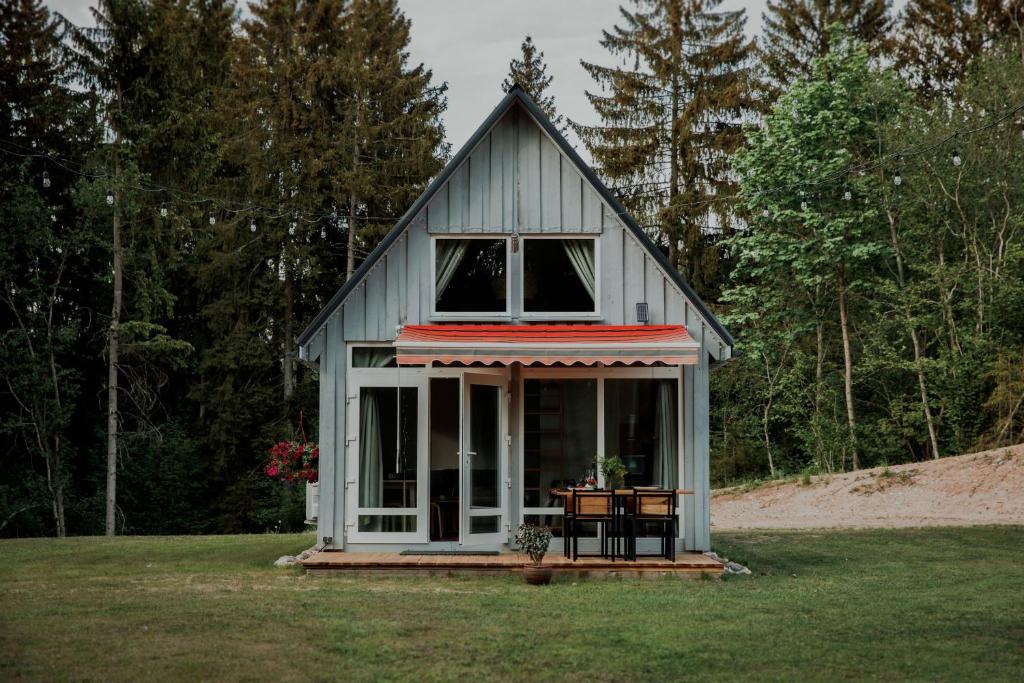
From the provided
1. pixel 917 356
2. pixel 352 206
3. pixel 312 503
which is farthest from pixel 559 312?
pixel 352 206

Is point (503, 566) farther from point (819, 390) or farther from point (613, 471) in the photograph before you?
point (819, 390)

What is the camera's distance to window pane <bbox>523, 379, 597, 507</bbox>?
13.9 meters

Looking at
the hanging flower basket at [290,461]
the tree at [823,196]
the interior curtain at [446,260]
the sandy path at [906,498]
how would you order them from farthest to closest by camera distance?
the tree at [823,196] → the sandy path at [906,498] → the hanging flower basket at [290,461] → the interior curtain at [446,260]

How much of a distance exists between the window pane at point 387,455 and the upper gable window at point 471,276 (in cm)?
126

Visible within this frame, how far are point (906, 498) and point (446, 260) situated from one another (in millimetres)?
11873

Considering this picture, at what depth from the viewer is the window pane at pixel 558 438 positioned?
13.9 m

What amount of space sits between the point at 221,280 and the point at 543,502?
61.9 feet

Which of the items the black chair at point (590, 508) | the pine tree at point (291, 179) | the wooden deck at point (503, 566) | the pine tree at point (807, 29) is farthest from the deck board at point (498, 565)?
the pine tree at point (807, 29)

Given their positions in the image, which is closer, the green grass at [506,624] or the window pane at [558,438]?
the green grass at [506,624]

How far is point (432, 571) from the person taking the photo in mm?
12500

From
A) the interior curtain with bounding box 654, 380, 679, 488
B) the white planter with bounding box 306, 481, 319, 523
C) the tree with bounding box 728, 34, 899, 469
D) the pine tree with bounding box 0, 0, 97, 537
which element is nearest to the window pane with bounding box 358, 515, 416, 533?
the white planter with bounding box 306, 481, 319, 523

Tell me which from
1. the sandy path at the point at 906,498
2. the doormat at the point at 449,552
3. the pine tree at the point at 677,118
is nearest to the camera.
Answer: the doormat at the point at 449,552

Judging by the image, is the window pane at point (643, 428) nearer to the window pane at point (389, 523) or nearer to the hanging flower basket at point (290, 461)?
the window pane at point (389, 523)

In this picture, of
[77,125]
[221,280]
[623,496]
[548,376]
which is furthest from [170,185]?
[623,496]
